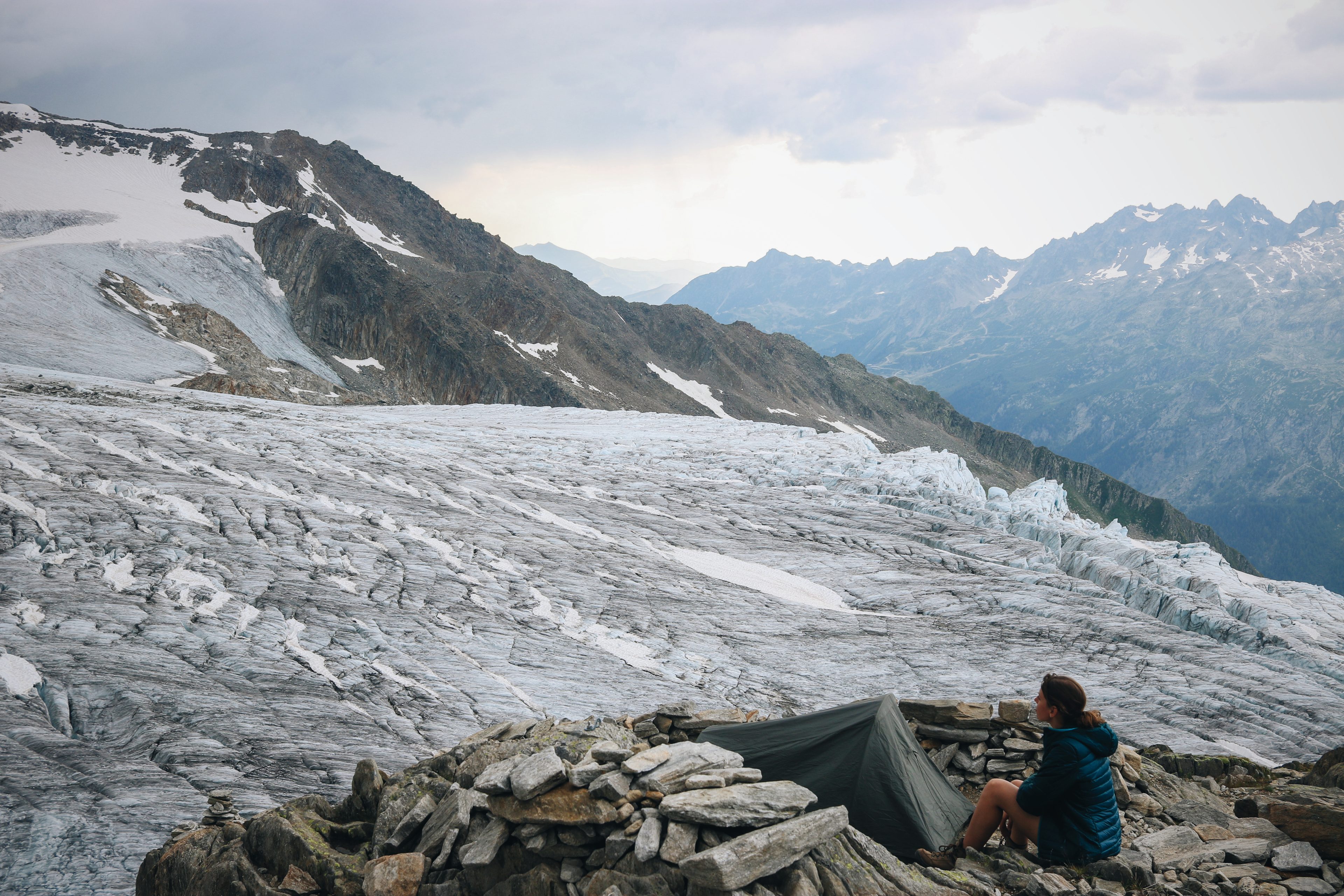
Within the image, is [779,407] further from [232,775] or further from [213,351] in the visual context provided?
[232,775]

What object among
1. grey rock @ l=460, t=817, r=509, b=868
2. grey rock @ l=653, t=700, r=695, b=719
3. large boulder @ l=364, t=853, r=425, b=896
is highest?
grey rock @ l=653, t=700, r=695, b=719

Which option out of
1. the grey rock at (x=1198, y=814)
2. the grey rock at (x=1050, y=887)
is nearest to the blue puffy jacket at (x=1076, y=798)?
the grey rock at (x=1050, y=887)

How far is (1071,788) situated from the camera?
326 inches

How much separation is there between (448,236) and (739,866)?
19191cm

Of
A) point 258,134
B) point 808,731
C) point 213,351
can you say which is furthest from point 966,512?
point 258,134

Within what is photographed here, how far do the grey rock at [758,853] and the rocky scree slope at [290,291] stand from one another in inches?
2397

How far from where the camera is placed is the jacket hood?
26.8ft

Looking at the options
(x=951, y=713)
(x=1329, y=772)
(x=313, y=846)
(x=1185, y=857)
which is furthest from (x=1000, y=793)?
(x=313, y=846)

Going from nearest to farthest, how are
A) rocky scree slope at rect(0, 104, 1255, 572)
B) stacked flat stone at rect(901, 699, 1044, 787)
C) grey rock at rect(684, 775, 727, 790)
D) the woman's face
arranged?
grey rock at rect(684, 775, 727, 790) < the woman's face < stacked flat stone at rect(901, 699, 1044, 787) < rocky scree slope at rect(0, 104, 1255, 572)

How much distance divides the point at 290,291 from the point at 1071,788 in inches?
5211

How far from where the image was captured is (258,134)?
17062cm

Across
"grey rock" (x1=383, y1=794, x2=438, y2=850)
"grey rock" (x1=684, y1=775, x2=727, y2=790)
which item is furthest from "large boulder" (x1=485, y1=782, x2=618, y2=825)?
"grey rock" (x1=383, y1=794, x2=438, y2=850)

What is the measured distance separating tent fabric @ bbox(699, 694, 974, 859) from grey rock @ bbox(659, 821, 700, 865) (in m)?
2.75

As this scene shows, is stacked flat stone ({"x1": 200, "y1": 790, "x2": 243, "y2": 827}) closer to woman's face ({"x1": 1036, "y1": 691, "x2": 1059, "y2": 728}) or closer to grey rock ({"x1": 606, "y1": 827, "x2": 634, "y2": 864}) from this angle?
grey rock ({"x1": 606, "y1": 827, "x2": 634, "y2": 864})
